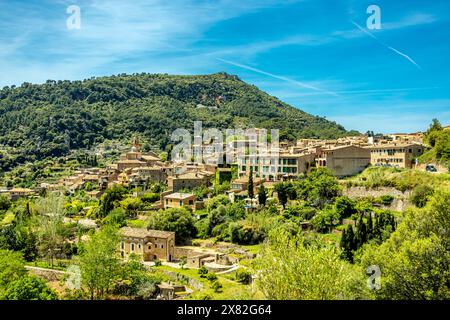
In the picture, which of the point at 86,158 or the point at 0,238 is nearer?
the point at 0,238

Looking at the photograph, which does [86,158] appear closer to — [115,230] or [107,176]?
[107,176]

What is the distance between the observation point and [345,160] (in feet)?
107

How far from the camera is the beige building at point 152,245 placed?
83.4ft

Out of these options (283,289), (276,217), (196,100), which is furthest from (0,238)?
(196,100)

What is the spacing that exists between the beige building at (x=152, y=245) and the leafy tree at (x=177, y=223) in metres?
1.40

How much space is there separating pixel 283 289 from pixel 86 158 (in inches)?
2182

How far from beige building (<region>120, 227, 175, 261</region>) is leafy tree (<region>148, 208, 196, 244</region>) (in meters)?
1.40

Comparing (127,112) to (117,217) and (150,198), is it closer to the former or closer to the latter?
(150,198)

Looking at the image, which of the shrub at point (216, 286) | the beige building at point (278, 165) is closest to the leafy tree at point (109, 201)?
the beige building at point (278, 165)

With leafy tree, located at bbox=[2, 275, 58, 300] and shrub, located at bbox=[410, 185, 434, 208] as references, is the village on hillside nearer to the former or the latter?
shrub, located at bbox=[410, 185, 434, 208]

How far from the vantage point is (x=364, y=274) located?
494 inches

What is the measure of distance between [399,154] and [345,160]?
3.68 metres

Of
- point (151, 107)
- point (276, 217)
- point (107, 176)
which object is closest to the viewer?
point (276, 217)

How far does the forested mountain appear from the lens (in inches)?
2719
